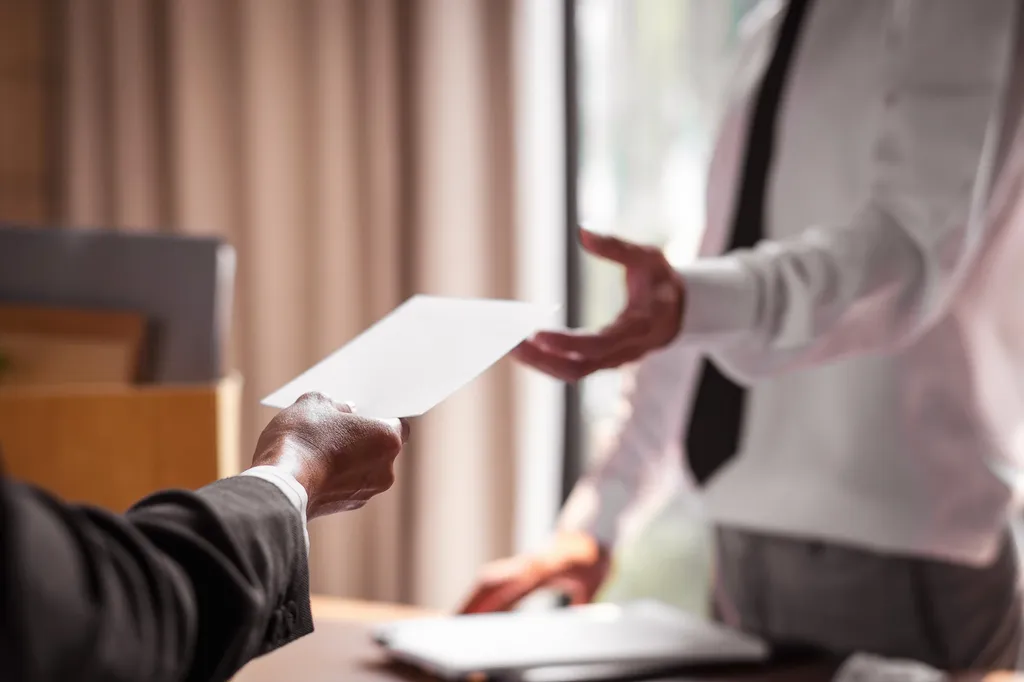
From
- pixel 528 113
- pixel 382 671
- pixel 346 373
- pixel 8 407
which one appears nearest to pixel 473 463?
pixel 528 113

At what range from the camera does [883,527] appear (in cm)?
116

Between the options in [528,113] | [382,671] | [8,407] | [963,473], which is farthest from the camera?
[528,113]

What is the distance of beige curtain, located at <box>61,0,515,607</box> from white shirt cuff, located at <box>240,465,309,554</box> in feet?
6.29

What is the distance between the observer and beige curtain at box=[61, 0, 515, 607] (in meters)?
2.57

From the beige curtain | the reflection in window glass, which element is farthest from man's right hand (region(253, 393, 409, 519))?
the beige curtain

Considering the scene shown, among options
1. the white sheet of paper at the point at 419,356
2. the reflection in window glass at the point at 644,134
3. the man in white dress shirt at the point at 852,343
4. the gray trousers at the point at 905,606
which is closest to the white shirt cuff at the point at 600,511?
the man in white dress shirt at the point at 852,343

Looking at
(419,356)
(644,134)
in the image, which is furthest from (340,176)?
(419,356)

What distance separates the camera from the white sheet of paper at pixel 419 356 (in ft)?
2.48

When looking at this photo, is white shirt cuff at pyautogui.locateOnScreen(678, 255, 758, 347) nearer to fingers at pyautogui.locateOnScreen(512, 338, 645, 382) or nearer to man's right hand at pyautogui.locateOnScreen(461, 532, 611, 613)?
fingers at pyautogui.locateOnScreen(512, 338, 645, 382)

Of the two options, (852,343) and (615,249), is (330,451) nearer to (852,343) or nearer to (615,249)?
(615,249)

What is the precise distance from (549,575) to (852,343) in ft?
1.51

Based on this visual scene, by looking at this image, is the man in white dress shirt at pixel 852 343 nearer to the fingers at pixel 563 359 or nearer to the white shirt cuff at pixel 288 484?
the fingers at pixel 563 359

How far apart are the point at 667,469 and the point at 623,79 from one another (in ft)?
4.51

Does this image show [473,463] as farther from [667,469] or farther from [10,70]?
[10,70]
